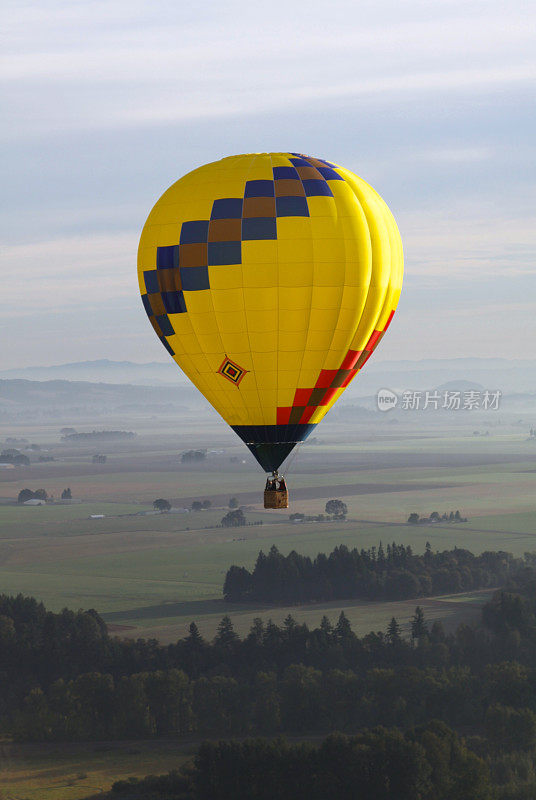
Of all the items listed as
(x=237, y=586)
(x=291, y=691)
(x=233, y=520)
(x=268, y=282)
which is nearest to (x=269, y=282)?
(x=268, y=282)

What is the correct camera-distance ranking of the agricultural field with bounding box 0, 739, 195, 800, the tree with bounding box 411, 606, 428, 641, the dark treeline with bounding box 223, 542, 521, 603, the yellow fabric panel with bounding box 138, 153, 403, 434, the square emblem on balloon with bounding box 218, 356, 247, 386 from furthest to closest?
the dark treeline with bounding box 223, 542, 521, 603 → the tree with bounding box 411, 606, 428, 641 → the agricultural field with bounding box 0, 739, 195, 800 → the square emblem on balloon with bounding box 218, 356, 247, 386 → the yellow fabric panel with bounding box 138, 153, 403, 434

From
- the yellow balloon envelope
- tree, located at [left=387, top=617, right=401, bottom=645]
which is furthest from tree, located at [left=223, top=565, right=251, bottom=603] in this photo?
the yellow balloon envelope

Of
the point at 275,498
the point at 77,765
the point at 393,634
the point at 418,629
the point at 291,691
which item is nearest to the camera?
the point at 275,498

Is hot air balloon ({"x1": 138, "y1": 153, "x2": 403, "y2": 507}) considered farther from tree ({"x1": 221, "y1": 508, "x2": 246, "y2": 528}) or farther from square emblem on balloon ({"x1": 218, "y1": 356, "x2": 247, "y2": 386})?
tree ({"x1": 221, "y1": 508, "x2": 246, "y2": 528})

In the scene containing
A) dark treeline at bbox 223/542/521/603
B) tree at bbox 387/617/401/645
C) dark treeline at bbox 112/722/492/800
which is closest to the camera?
dark treeline at bbox 112/722/492/800

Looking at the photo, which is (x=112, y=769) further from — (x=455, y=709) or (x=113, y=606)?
(x=113, y=606)

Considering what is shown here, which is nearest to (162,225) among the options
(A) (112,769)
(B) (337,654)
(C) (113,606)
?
(A) (112,769)

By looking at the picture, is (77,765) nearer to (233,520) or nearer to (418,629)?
(418,629)
